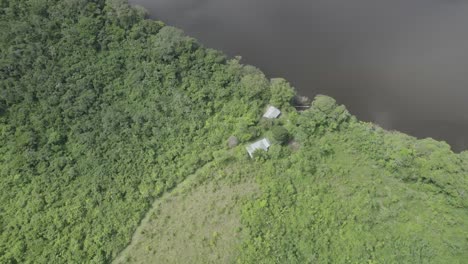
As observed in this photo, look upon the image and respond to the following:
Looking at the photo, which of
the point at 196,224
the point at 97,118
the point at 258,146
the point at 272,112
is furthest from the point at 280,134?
the point at 97,118

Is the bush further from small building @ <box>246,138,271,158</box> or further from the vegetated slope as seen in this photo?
the vegetated slope

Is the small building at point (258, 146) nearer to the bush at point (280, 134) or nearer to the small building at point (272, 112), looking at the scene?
the bush at point (280, 134)

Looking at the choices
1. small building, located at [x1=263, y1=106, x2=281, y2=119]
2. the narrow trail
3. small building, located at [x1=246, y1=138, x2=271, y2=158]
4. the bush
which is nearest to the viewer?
the narrow trail

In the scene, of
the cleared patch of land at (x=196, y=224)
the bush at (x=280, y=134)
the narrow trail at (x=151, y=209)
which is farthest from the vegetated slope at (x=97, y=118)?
the bush at (x=280, y=134)

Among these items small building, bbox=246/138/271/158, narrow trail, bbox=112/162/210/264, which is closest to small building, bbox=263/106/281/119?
small building, bbox=246/138/271/158

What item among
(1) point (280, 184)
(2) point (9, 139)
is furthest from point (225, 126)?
(2) point (9, 139)

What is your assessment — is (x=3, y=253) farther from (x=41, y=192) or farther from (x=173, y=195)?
(x=173, y=195)
